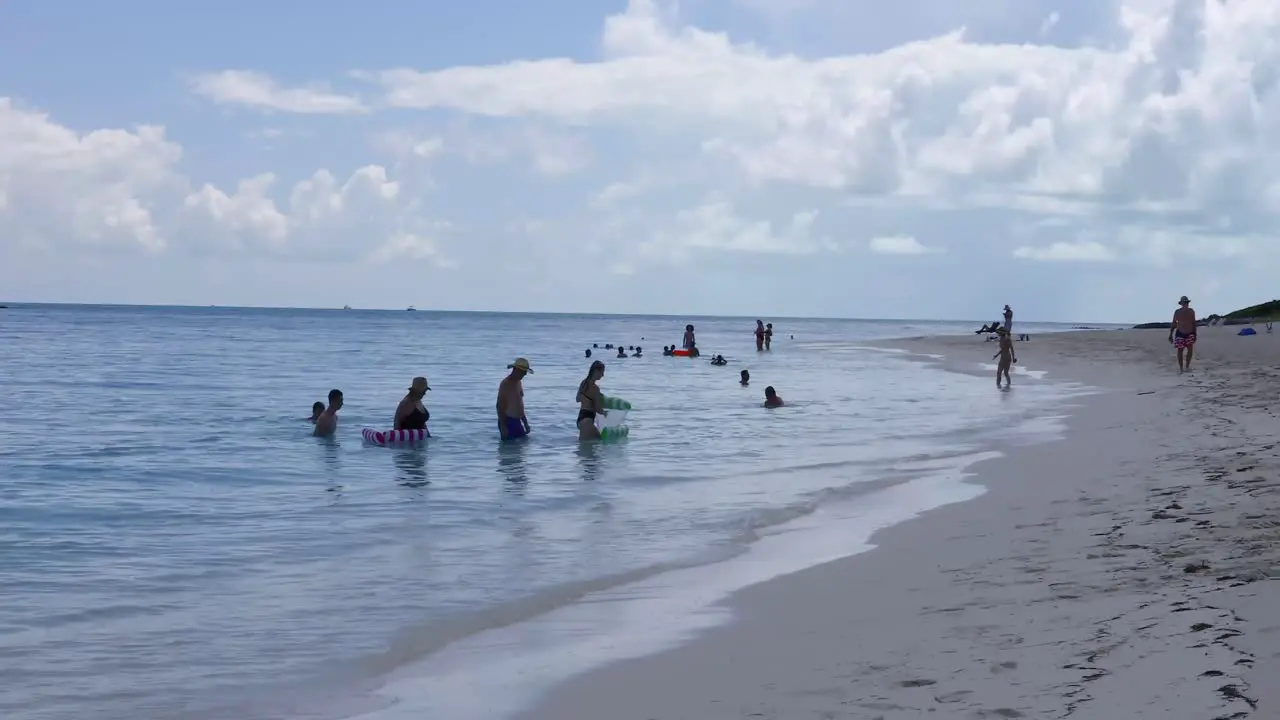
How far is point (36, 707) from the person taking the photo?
19.3 ft

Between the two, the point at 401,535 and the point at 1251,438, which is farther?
the point at 1251,438

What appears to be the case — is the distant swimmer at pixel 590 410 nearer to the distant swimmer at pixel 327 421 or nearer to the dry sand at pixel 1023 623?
the distant swimmer at pixel 327 421

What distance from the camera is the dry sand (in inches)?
191

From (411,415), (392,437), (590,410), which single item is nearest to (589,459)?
(590,410)

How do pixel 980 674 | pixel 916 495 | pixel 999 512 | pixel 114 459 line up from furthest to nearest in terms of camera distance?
pixel 114 459
pixel 916 495
pixel 999 512
pixel 980 674

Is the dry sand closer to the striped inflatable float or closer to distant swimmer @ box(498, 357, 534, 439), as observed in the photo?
distant swimmer @ box(498, 357, 534, 439)

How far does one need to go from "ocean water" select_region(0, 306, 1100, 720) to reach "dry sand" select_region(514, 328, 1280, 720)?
2.04 feet

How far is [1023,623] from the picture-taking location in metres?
6.23

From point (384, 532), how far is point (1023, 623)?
21.9ft

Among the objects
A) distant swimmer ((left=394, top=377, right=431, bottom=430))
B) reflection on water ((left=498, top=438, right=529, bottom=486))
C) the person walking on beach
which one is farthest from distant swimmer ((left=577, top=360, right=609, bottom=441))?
the person walking on beach

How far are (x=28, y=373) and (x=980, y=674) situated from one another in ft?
138

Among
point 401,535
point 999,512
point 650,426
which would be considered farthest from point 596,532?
point 650,426

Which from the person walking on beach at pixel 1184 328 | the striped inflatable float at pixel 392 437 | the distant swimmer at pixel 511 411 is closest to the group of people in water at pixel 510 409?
the distant swimmer at pixel 511 411

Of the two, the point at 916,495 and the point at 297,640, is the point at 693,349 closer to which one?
the point at 916,495
